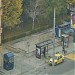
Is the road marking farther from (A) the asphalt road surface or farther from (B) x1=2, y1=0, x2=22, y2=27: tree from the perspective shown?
(B) x1=2, y1=0, x2=22, y2=27: tree

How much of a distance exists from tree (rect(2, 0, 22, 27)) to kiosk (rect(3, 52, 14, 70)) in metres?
12.8

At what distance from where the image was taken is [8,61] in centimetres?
5700


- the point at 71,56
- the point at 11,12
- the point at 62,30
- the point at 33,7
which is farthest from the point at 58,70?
the point at 33,7

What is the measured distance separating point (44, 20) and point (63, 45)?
14.3 meters

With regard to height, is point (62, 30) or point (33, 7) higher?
point (33, 7)

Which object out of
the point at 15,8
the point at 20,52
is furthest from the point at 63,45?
the point at 15,8

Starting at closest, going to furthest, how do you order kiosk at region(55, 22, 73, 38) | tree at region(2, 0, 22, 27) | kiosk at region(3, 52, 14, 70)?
kiosk at region(3, 52, 14, 70) < tree at region(2, 0, 22, 27) < kiosk at region(55, 22, 73, 38)

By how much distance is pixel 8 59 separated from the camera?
56.9m

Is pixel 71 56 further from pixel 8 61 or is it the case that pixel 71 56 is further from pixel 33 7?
pixel 33 7

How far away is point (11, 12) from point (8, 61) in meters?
15.5

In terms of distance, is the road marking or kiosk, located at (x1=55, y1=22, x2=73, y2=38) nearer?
the road marking

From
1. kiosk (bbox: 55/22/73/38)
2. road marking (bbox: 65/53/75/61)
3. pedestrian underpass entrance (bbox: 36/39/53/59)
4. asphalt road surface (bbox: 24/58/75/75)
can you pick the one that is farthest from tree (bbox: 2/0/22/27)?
asphalt road surface (bbox: 24/58/75/75)

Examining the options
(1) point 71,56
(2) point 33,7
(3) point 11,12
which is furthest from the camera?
(2) point 33,7

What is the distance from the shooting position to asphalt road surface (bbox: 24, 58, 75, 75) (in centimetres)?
5631
